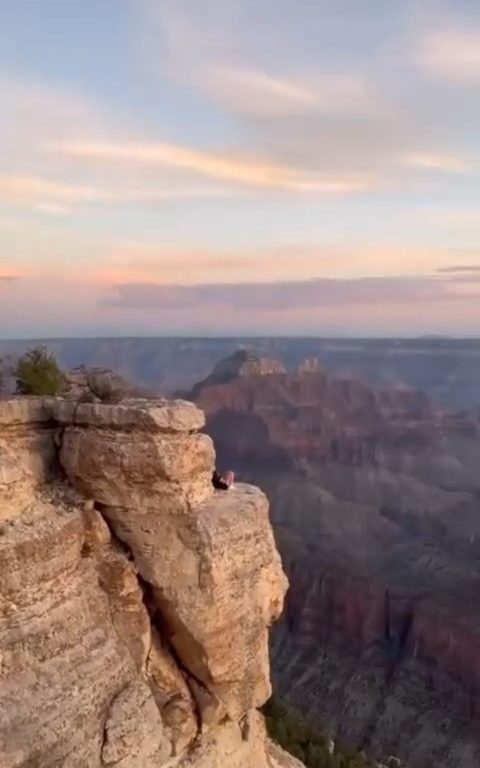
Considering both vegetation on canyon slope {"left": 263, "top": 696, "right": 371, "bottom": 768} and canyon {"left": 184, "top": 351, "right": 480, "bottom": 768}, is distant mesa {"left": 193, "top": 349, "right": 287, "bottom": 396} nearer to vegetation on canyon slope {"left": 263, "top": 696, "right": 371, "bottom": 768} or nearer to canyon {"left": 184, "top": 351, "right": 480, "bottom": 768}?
canyon {"left": 184, "top": 351, "right": 480, "bottom": 768}

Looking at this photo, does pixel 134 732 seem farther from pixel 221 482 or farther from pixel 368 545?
pixel 368 545

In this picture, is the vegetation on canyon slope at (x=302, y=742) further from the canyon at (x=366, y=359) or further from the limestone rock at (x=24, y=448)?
the canyon at (x=366, y=359)

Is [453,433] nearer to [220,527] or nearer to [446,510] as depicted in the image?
[446,510]

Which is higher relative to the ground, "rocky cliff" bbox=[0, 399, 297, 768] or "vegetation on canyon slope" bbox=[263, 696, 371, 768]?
"rocky cliff" bbox=[0, 399, 297, 768]

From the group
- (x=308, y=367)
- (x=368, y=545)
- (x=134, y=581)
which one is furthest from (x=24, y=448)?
(x=308, y=367)

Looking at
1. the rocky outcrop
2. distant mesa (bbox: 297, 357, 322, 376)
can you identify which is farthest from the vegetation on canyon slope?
distant mesa (bbox: 297, 357, 322, 376)

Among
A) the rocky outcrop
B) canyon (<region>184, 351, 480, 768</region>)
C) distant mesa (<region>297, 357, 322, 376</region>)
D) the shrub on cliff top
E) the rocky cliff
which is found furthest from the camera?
distant mesa (<region>297, 357, 322, 376</region>)

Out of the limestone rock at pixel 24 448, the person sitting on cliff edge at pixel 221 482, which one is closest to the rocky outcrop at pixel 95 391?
the limestone rock at pixel 24 448
